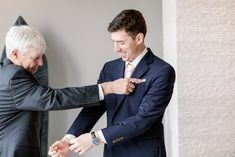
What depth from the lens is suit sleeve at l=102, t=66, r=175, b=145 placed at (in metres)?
1.60

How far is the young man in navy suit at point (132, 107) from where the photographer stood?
5.29ft

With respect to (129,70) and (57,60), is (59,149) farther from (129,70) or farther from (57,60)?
(57,60)

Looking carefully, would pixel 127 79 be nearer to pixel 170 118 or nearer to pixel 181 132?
pixel 181 132

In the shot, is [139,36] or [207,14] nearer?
[139,36]

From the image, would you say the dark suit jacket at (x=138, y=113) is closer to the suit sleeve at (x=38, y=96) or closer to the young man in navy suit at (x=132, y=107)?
the young man in navy suit at (x=132, y=107)

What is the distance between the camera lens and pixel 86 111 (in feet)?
6.09

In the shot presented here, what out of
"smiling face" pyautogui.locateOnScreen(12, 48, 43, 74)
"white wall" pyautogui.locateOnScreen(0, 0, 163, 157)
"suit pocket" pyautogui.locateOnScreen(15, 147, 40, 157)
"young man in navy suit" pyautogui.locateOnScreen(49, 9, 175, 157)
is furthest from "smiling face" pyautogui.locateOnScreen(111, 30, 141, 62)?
"white wall" pyautogui.locateOnScreen(0, 0, 163, 157)

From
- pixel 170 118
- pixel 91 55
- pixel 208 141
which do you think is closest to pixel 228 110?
pixel 208 141

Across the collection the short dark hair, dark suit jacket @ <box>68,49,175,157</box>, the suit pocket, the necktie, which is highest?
the short dark hair

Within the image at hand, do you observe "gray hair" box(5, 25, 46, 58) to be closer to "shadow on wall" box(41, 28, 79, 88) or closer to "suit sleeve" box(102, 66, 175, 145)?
"suit sleeve" box(102, 66, 175, 145)

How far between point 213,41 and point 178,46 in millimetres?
266

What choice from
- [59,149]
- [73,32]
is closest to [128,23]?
[59,149]

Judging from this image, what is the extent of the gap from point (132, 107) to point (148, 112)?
11 centimetres

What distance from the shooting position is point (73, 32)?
10.8ft
